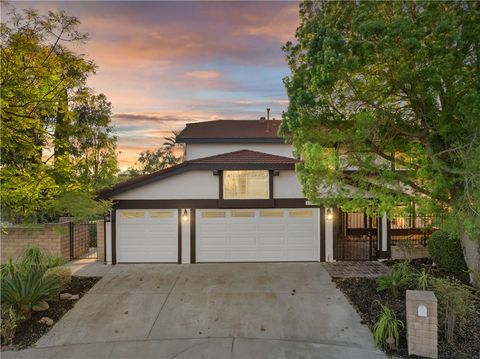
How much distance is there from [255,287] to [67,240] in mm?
7901

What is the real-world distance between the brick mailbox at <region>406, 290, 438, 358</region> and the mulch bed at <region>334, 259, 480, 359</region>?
20 cm

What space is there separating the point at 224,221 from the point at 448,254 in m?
7.62

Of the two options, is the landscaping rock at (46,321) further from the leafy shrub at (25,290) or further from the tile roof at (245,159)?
the tile roof at (245,159)

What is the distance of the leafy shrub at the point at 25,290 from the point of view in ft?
22.5

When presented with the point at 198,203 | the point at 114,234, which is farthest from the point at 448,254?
the point at 114,234

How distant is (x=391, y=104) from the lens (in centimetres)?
819

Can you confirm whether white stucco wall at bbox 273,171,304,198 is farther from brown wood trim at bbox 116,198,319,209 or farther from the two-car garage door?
the two-car garage door

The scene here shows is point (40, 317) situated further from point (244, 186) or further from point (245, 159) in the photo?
point (245, 159)

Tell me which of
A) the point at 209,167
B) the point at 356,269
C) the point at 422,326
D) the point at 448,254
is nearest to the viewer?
the point at 422,326

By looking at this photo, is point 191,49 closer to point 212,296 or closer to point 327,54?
point 327,54

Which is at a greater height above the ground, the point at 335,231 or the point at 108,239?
the point at 335,231

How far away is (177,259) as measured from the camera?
11820 mm

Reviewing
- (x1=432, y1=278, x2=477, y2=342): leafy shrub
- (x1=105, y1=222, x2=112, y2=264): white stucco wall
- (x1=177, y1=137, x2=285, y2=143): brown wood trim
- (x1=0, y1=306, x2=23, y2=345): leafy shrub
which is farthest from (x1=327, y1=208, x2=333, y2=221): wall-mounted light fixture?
(x1=0, y1=306, x2=23, y2=345): leafy shrub

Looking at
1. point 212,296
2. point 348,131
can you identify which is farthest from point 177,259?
point 348,131
